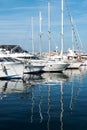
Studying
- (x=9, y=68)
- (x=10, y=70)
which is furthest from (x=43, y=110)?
(x=10, y=70)

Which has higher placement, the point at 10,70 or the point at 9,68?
the point at 9,68

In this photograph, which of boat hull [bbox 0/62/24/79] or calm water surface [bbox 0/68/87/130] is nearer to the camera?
calm water surface [bbox 0/68/87/130]

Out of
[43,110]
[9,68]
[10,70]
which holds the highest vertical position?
[9,68]

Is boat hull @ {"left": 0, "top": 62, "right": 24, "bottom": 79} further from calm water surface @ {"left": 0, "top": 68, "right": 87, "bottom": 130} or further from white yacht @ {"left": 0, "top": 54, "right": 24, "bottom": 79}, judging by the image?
calm water surface @ {"left": 0, "top": 68, "right": 87, "bottom": 130}

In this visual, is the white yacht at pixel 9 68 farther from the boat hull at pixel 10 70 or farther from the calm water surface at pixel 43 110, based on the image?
the calm water surface at pixel 43 110

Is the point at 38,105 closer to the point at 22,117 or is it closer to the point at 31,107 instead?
the point at 31,107

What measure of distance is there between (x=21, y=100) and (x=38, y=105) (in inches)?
93.3

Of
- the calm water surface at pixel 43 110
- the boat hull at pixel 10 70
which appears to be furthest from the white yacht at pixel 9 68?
the calm water surface at pixel 43 110

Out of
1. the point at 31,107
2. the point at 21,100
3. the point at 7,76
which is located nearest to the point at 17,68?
the point at 7,76

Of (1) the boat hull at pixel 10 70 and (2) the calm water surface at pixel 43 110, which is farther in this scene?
(1) the boat hull at pixel 10 70

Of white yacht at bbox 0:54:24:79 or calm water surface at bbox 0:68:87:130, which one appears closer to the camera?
calm water surface at bbox 0:68:87:130

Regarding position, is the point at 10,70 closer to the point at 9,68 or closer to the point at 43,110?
the point at 9,68

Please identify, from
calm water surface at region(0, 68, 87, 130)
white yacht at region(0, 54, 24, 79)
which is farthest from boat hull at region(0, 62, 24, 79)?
calm water surface at region(0, 68, 87, 130)

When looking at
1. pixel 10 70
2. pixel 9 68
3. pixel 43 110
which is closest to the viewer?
pixel 43 110
